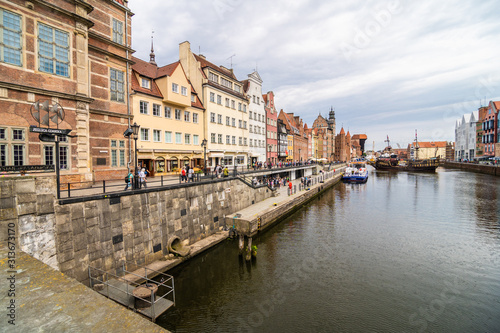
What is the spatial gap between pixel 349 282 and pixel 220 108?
28.9 m

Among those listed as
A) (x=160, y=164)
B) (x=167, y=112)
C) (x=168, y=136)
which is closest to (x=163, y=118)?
(x=167, y=112)

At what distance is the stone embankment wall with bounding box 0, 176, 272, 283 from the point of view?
8.76 metres

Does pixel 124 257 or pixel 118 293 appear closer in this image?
pixel 118 293

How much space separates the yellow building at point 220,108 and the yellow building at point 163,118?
344 centimetres

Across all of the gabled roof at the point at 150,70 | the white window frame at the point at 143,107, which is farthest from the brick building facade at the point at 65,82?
the gabled roof at the point at 150,70

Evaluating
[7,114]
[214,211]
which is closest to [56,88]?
[7,114]

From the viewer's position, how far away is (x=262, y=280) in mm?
14000

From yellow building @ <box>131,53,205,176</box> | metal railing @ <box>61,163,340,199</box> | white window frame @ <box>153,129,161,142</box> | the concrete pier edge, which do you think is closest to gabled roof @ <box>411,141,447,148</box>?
the concrete pier edge

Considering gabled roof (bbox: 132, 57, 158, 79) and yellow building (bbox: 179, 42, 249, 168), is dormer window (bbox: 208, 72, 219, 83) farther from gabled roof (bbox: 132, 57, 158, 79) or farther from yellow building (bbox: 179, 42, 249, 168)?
gabled roof (bbox: 132, 57, 158, 79)

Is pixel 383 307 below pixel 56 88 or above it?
below

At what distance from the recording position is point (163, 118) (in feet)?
85.5

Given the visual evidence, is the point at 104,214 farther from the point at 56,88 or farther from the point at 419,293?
the point at 419,293

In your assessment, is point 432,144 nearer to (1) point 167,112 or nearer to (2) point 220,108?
(2) point 220,108

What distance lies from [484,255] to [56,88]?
31.8 m
